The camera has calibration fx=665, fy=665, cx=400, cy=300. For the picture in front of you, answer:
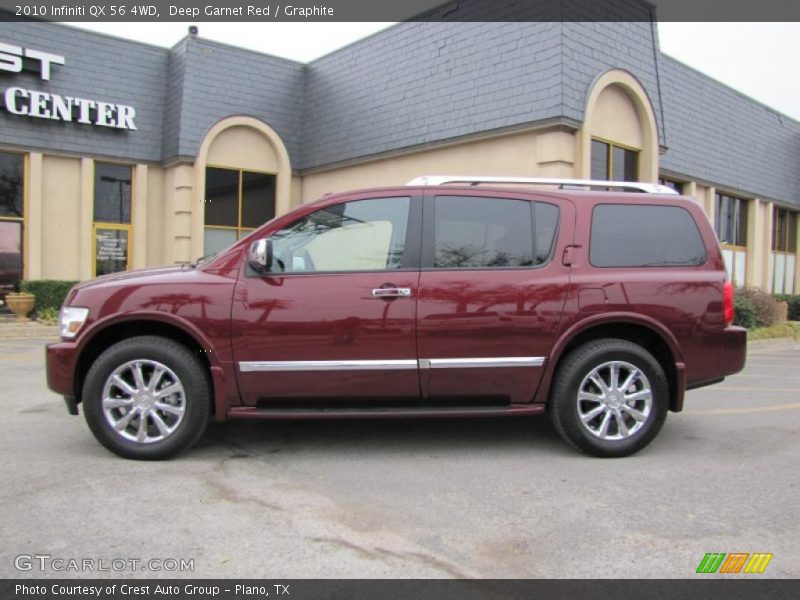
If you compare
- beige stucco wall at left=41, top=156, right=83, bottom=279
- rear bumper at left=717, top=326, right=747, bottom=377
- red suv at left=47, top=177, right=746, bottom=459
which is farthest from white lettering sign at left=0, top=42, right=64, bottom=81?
rear bumper at left=717, top=326, right=747, bottom=377

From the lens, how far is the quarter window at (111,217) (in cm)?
1628

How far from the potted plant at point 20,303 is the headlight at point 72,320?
11.2 m

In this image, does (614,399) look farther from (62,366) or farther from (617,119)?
(617,119)

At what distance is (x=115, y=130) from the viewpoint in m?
16.2

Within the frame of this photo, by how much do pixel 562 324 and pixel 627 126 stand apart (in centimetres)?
1068

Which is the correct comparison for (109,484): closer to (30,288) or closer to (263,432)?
(263,432)

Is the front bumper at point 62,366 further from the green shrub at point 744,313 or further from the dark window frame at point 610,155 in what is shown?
the green shrub at point 744,313

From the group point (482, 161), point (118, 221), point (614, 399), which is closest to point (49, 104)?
point (118, 221)

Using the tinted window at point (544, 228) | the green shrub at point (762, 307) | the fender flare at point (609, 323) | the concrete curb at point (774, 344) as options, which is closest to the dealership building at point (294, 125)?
the green shrub at point (762, 307)

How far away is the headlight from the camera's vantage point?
→ 466 centimetres

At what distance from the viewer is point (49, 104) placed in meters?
15.0

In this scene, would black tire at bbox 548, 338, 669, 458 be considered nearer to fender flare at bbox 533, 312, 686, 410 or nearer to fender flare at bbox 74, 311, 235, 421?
fender flare at bbox 533, 312, 686, 410

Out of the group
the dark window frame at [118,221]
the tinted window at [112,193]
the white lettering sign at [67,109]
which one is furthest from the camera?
the tinted window at [112,193]

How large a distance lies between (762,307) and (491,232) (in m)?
12.8
